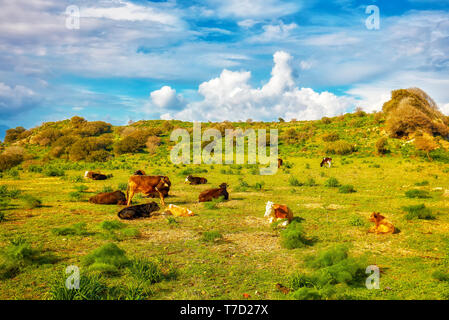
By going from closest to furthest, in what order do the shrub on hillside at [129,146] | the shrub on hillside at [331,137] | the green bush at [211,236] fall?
the green bush at [211,236]
the shrub on hillside at [331,137]
the shrub on hillside at [129,146]

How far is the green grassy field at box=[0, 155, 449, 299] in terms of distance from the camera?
17.2 ft

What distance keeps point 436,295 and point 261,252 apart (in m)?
3.53

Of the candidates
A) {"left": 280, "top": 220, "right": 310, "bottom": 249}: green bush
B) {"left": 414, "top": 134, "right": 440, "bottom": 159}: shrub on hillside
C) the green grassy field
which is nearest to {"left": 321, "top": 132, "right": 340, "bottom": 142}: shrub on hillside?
{"left": 414, "top": 134, "right": 440, "bottom": 159}: shrub on hillside

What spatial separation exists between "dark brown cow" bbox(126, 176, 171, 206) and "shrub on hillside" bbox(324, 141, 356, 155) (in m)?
25.8

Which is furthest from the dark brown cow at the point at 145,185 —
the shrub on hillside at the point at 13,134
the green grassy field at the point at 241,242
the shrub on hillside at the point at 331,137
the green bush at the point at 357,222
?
the shrub on hillside at the point at 13,134

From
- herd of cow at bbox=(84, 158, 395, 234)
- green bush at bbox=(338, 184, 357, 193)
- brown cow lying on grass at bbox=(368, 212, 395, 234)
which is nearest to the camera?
brown cow lying on grass at bbox=(368, 212, 395, 234)

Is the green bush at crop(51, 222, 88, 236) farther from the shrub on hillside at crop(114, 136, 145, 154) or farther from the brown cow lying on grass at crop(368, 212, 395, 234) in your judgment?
the shrub on hillside at crop(114, 136, 145, 154)

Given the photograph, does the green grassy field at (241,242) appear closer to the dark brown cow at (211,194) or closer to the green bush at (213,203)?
the green bush at (213,203)

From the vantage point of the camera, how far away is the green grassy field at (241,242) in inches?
207

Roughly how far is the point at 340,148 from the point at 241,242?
28.5m

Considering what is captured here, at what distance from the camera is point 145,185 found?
40.8 ft

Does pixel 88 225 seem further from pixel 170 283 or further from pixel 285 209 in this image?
pixel 285 209

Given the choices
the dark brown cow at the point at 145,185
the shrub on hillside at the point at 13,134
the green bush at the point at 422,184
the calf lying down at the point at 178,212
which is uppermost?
the shrub on hillside at the point at 13,134

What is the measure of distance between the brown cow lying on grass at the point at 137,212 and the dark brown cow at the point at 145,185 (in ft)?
4.56
